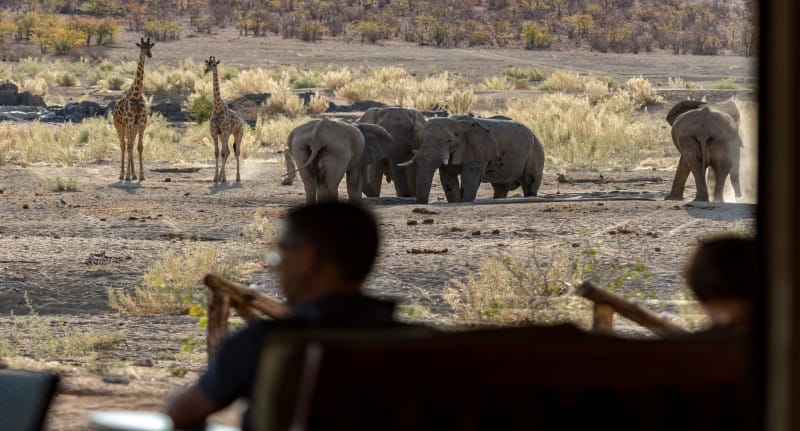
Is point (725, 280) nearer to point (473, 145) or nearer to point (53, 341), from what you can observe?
point (53, 341)

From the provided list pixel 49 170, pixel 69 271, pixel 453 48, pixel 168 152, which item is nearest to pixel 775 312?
pixel 69 271

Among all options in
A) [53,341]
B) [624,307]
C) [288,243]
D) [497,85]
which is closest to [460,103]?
[497,85]

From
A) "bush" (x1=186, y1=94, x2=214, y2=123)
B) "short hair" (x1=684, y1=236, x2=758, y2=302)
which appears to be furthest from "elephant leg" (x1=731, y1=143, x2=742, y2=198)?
"bush" (x1=186, y1=94, x2=214, y2=123)

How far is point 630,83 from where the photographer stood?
128ft

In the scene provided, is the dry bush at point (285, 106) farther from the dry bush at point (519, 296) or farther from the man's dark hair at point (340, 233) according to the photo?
the man's dark hair at point (340, 233)

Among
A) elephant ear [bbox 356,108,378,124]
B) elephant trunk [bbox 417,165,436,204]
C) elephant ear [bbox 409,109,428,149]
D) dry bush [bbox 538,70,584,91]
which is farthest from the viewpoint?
dry bush [bbox 538,70,584,91]

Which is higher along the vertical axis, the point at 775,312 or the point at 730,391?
the point at 775,312

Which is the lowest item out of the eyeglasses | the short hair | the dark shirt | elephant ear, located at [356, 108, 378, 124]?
elephant ear, located at [356, 108, 378, 124]

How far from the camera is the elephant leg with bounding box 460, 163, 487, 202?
1955cm

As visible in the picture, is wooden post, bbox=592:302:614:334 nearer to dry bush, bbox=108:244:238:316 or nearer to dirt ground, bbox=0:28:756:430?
dirt ground, bbox=0:28:756:430

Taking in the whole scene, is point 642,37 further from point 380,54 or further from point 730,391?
point 730,391

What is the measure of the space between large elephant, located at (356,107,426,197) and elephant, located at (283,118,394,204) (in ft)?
4.10

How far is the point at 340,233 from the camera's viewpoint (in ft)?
11.0

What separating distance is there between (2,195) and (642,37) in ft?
152
